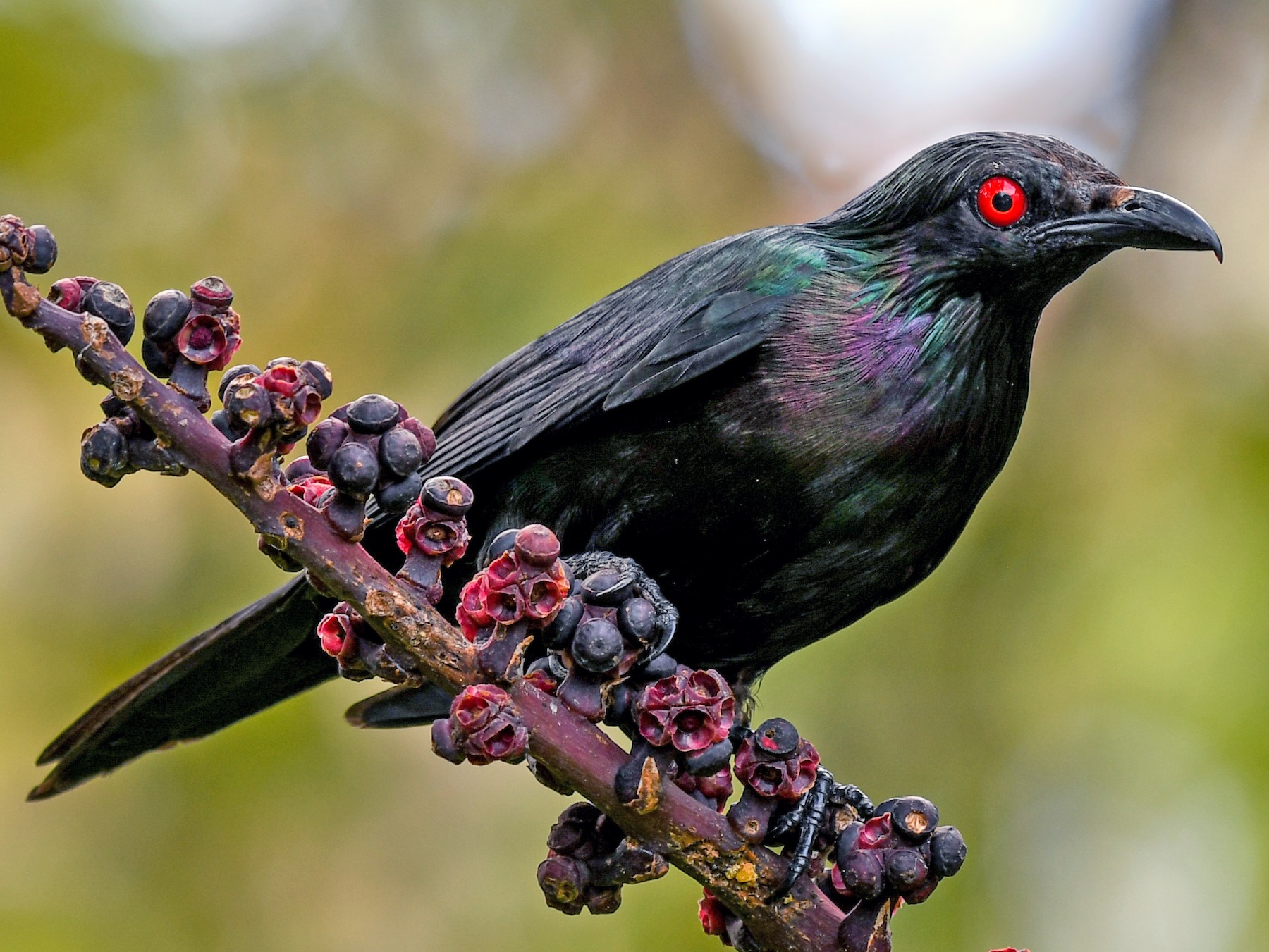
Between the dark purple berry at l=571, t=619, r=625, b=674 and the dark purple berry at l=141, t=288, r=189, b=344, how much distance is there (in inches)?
27.9

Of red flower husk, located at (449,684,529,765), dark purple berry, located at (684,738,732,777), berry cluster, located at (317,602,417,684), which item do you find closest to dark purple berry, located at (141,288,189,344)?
berry cluster, located at (317,602,417,684)

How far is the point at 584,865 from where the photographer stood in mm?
2400

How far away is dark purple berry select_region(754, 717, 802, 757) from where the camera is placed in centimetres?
226

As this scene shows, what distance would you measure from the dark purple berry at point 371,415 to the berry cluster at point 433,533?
0.37ft

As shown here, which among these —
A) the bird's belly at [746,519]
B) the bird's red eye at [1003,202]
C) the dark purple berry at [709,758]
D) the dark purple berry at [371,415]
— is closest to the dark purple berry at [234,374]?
the dark purple berry at [371,415]

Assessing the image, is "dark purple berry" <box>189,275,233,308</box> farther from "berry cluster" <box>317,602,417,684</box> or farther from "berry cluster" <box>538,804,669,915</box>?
"berry cluster" <box>538,804,669,915</box>

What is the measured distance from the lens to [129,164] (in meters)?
5.16

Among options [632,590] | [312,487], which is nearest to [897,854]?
[632,590]

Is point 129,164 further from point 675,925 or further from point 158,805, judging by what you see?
point 675,925

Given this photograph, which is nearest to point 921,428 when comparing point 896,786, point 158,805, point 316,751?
point 896,786

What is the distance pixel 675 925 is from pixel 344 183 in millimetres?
3123

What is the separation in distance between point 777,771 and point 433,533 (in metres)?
0.66

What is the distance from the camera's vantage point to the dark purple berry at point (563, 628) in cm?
213

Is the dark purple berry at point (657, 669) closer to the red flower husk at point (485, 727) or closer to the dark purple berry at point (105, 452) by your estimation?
the red flower husk at point (485, 727)
